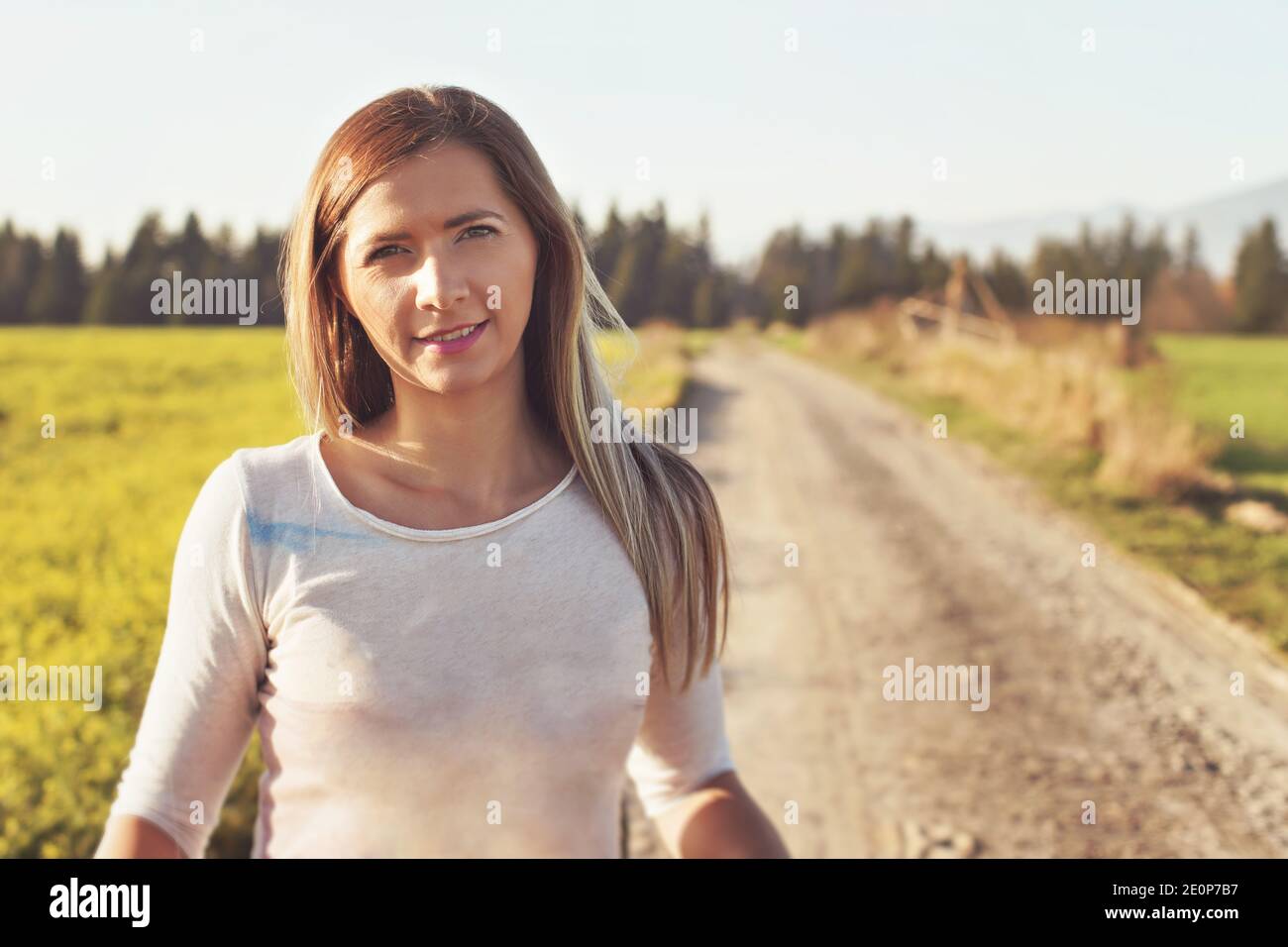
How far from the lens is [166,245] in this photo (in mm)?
38438

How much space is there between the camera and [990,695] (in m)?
5.32

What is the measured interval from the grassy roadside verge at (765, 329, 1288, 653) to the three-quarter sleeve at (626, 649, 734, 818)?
571 cm

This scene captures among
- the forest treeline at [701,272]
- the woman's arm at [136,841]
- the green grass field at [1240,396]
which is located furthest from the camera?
the forest treeline at [701,272]

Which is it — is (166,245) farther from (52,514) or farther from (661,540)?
Result: (661,540)

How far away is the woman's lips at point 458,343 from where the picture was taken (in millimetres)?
1335

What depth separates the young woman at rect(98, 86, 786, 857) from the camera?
128cm

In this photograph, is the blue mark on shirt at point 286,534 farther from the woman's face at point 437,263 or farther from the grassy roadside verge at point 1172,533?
the grassy roadside verge at point 1172,533

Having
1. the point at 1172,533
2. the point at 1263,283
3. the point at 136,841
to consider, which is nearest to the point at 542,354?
the point at 136,841

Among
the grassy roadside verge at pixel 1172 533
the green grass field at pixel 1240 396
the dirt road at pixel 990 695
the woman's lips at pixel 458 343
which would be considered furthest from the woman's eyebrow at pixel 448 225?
the green grass field at pixel 1240 396

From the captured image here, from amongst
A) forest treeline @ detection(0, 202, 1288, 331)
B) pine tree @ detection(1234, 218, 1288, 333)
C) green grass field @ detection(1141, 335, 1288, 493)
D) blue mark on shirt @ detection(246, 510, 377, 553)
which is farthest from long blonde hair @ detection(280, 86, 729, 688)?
pine tree @ detection(1234, 218, 1288, 333)

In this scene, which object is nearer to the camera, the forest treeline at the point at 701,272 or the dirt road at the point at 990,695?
the dirt road at the point at 990,695

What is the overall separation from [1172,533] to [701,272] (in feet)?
74.9

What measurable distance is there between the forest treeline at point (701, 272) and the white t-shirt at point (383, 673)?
18.7 m

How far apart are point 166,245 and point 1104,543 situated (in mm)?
38502
